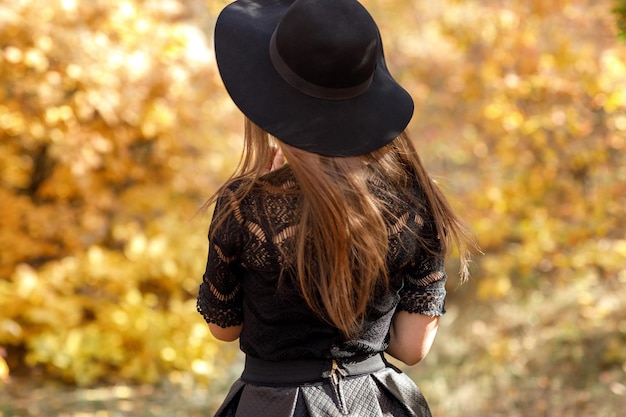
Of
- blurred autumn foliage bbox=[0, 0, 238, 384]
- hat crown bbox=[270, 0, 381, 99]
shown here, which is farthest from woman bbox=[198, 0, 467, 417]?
blurred autumn foliage bbox=[0, 0, 238, 384]

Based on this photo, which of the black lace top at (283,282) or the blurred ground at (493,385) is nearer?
the black lace top at (283,282)

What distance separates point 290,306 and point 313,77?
49 cm

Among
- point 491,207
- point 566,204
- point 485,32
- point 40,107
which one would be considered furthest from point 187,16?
point 566,204

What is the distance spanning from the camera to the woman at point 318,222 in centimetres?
162

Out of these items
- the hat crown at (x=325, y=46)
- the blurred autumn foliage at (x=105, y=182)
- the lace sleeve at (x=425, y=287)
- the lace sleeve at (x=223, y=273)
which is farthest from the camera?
the blurred autumn foliage at (x=105, y=182)

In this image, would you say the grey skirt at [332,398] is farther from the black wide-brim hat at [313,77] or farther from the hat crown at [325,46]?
the hat crown at [325,46]

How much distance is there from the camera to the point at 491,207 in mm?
6301

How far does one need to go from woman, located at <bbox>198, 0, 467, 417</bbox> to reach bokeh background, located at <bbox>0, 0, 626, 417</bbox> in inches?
128

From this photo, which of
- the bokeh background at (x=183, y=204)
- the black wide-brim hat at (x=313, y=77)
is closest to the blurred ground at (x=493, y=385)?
the bokeh background at (x=183, y=204)

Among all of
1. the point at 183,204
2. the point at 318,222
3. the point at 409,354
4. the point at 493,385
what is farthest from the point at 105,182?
the point at 318,222

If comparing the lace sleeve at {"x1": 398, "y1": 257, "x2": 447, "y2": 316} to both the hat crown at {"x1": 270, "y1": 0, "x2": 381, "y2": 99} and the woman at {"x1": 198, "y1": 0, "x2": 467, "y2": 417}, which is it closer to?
the woman at {"x1": 198, "y1": 0, "x2": 467, "y2": 417}

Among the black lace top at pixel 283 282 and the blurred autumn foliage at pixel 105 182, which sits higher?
the black lace top at pixel 283 282

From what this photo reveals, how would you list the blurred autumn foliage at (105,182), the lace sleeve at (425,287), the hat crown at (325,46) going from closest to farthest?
the hat crown at (325,46) → the lace sleeve at (425,287) → the blurred autumn foliage at (105,182)

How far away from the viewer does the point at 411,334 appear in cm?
188
